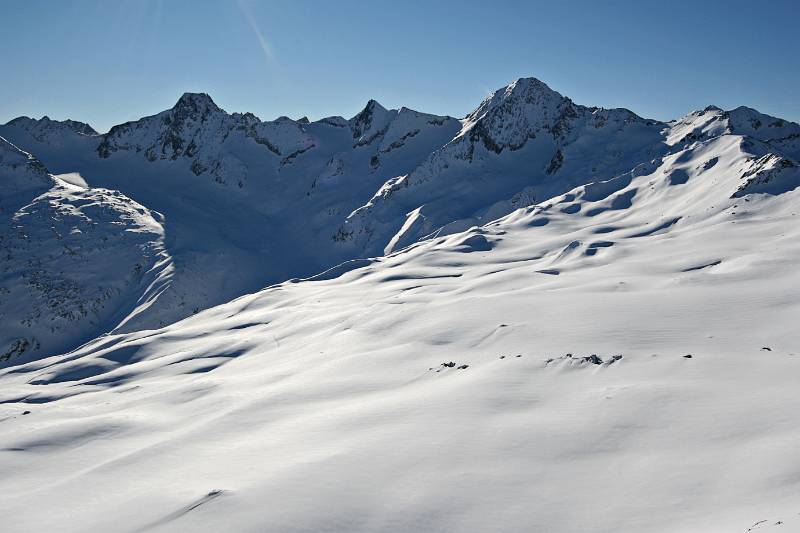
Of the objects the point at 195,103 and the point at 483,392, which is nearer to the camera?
the point at 483,392

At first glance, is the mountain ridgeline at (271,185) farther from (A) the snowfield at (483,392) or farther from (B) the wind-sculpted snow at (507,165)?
(A) the snowfield at (483,392)

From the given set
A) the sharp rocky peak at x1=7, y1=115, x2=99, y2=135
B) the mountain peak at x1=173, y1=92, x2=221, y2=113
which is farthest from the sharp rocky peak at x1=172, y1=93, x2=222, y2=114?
the sharp rocky peak at x1=7, y1=115, x2=99, y2=135

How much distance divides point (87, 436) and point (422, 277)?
93.8 ft

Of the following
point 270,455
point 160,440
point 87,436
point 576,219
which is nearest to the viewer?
point 270,455

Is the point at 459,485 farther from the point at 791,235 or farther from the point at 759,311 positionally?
the point at 791,235

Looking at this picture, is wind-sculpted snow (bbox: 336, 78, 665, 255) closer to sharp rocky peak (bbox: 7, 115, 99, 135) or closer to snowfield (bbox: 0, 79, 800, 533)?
snowfield (bbox: 0, 79, 800, 533)

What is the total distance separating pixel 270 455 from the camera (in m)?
11.6

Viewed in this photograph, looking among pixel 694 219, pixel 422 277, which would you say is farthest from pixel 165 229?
pixel 694 219

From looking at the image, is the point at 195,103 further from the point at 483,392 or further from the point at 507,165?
the point at 483,392

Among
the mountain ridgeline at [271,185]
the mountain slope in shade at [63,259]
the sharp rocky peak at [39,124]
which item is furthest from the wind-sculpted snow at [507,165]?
the sharp rocky peak at [39,124]

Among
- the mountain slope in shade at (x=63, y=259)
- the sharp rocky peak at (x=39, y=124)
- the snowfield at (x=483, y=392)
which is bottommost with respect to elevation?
the snowfield at (x=483, y=392)

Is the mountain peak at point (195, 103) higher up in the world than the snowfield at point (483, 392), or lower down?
higher up

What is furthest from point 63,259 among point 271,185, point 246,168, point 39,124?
point 39,124

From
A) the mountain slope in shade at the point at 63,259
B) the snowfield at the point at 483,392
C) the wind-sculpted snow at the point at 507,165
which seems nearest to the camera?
the snowfield at the point at 483,392
